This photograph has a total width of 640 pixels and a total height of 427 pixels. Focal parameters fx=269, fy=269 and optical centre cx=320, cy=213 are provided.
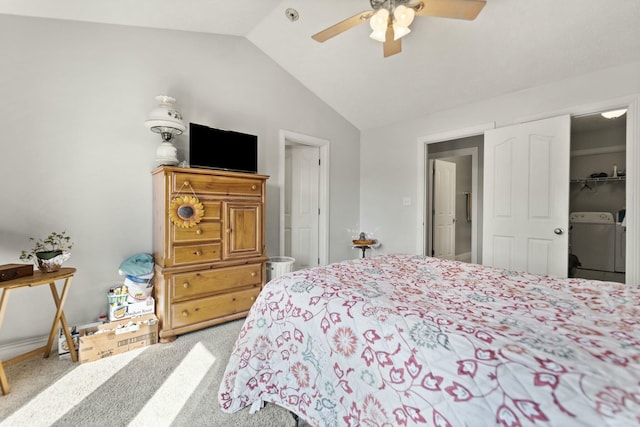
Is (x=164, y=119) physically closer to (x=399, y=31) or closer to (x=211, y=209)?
(x=211, y=209)

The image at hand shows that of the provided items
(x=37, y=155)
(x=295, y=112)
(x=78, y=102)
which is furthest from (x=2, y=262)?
(x=295, y=112)

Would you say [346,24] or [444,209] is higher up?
[346,24]

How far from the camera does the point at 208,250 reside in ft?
7.94

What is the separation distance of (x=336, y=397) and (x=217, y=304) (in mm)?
1715

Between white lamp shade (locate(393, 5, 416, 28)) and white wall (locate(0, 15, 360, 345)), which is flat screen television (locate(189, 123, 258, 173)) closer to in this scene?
white wall (locate(0, 15, 360, 345))

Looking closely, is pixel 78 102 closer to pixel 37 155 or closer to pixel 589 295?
pixel 37 155

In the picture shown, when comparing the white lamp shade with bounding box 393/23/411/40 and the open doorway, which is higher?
the white lamp shade with bounding box 393/23/411/40

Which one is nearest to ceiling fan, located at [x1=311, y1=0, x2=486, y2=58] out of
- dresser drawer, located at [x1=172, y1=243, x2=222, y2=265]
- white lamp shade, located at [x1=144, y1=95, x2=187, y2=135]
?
white lamp shade, located at [x1=144, y1=95, x2=187, y2=135]

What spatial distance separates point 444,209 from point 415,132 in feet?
6.33

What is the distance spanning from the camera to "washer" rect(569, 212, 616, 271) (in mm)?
4379

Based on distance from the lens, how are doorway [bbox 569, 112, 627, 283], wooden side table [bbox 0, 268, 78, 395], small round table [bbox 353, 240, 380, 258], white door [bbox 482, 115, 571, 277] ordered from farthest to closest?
doorway [bbox 569, 112, 627, 283] < small round table [bbox 353, 240, 380, 258] < white door [bbox 482, 115, 571, 277] < wooden side table [bbox 0, 268, 78, 395]

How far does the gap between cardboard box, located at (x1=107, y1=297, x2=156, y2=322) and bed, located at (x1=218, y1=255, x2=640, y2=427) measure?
1.26m

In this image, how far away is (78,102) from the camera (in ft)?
7.29

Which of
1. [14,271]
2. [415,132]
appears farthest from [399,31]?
[14,271]
